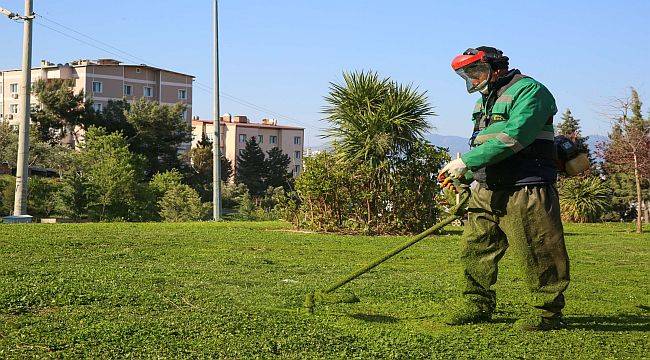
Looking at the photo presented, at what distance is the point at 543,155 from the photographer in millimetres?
5418

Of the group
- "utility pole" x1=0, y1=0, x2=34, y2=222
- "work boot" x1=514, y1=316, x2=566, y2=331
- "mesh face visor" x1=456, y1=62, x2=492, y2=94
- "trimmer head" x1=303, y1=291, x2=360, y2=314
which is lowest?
"work boot" x1=514, y1=316, x2=566, y2=331

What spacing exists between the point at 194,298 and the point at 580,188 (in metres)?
25.4

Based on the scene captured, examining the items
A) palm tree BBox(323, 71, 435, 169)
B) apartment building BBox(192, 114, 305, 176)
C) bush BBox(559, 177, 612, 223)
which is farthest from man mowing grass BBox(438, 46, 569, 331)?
apartment building BBox(192, 114, 305, 176)

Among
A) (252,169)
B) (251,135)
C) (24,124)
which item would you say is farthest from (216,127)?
(251,135)

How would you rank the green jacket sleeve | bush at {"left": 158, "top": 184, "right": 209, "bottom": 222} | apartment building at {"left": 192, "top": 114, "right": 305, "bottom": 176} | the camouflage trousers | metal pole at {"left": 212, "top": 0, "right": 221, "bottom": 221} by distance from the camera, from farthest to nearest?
apartment building at {"left": 192, "top": 114, "right": 305, "bottom": 176}, bush at {"left": 158, "top": 184, "right": 209, "bottom": 222}, metal pole at {"left": 212, "top": 0, "right": 221, "bottom": 221}, the camouflage trousers, the green jacket sleeve

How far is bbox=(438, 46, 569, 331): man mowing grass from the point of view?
17.3 ft

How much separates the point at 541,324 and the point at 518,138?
3.94 ft

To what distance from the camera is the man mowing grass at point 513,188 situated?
5270 mm

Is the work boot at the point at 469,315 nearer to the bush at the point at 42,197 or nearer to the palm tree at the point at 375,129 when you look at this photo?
the palm tree at the point at 375,129

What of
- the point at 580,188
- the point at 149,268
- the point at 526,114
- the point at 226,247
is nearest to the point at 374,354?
the point at 526,114

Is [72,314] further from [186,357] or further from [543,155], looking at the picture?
[543,155]

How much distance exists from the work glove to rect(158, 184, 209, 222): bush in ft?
98.2

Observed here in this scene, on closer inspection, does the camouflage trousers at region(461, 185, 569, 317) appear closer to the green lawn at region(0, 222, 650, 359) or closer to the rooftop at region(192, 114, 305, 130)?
the green lawn at region(0, 222, 650, 359)

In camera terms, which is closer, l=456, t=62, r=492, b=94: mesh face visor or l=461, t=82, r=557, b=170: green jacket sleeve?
l=461, t=82, r=557, b=170: green jacket sleeve
